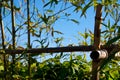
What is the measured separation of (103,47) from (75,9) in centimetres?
62

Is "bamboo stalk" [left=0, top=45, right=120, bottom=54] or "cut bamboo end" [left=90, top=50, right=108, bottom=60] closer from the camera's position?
"cut bamboo end" [left=90, top=50, right=108, bottom=60]

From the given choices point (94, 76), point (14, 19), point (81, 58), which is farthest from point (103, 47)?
point (14, 19)

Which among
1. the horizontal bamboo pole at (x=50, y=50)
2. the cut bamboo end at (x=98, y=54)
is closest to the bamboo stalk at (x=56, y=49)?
the horizontal bamboo pole at (x=50, y=50)

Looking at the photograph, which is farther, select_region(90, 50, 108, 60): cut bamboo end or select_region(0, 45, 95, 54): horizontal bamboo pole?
select_region(0, 45, 95, 54): horizontal bamboo pole

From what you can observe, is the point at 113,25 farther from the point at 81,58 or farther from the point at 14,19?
the point at 14,19

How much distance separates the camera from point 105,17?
246 centimetres

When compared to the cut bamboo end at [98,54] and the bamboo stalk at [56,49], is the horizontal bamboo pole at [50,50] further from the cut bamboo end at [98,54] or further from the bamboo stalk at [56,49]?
the cut bamboo end at [98,54]

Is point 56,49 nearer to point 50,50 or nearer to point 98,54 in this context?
point 50,50

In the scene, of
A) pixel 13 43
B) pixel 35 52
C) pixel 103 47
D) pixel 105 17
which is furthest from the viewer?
pixel 13 43

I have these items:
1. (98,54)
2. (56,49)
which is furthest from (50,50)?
(98,54)

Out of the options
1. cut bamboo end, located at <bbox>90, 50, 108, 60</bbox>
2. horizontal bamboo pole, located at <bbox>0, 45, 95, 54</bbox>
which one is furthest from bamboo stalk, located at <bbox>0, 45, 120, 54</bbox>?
cut bamboo end, located at <bbox>90, 50, 108, 60</bbox>

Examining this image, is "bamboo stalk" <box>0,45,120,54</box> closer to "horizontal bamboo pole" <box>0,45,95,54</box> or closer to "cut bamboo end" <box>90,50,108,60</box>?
"horizontal bamboo pole" <box>0,45,95,54</box>

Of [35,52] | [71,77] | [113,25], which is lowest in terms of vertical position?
[71,77]

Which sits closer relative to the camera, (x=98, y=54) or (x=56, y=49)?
Result: (x=98, y=54)
